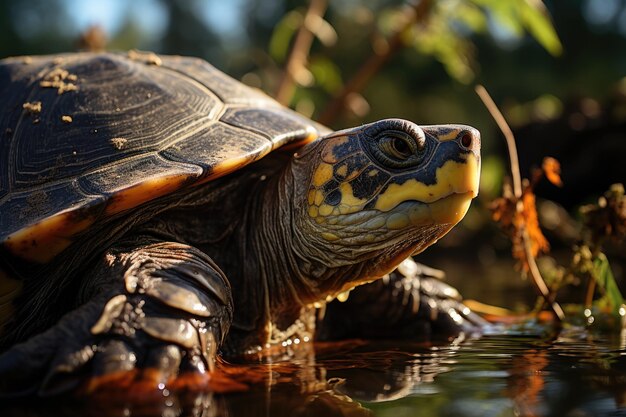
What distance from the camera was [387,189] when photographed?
2207 mm

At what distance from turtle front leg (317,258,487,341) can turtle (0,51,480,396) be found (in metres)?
0.02

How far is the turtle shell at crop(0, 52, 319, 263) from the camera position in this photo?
2203 mm

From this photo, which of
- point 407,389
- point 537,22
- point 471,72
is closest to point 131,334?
point 407,389

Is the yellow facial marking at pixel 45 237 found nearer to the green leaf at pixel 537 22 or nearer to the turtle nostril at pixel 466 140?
the turtle nostril at pixel 466 140

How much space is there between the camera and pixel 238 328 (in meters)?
2.54

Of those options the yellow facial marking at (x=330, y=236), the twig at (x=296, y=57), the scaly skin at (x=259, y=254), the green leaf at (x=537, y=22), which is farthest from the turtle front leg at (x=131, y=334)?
the twig at (x=296, y=57)

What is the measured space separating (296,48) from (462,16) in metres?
1.41

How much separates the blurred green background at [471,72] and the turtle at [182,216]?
1833 millimetres

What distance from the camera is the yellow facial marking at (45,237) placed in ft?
6.99

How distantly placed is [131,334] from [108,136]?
0.93 meters

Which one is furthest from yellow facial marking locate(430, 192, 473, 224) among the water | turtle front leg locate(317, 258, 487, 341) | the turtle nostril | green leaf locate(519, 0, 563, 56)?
green leaf locate(519, 0, 563, 56)

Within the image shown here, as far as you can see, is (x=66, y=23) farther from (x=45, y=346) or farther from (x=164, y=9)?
(x=45, y=346)

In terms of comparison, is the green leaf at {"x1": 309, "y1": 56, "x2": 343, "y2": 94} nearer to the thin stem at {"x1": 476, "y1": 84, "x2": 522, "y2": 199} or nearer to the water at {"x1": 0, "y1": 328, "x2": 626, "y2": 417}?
the thin stem at {"x1": 476, "y1": 84, "x2": 522, "y2": 199}

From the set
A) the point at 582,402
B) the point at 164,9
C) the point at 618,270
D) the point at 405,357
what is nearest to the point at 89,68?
the point at 405,357
